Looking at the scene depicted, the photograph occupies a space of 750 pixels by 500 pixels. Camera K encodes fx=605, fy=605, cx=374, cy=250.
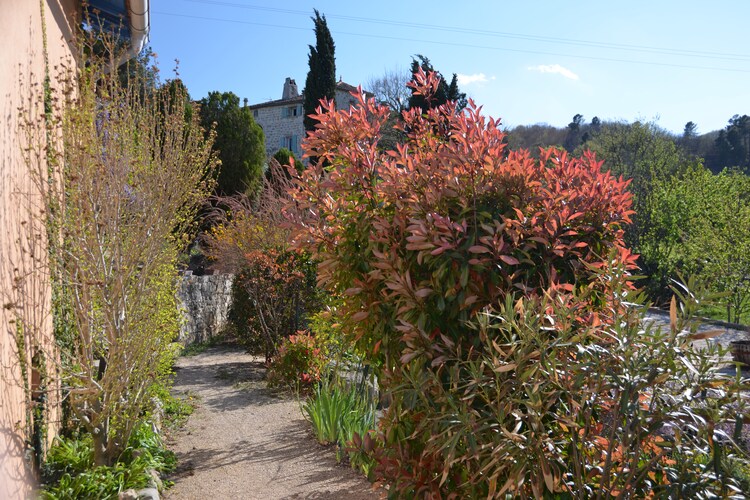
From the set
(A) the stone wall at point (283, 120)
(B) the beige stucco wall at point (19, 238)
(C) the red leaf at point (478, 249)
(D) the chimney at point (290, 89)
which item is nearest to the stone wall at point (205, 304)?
(B) the beige stucco wall at point (19, 238)

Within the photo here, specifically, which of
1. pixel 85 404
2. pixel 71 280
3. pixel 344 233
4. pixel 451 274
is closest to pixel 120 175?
pixel 71 280

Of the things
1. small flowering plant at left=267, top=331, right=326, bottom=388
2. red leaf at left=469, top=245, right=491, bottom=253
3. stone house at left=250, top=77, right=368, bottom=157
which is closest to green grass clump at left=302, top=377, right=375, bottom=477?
small flowering plant at left=267, top=331, right=326, bottom=388

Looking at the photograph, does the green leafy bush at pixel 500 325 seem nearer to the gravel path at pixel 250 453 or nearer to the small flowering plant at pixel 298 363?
the gravel path at pixel 250 453

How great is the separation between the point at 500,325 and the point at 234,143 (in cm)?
2028

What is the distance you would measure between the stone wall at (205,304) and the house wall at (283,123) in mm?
23760

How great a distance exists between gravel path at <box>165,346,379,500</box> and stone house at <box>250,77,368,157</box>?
2941 cm

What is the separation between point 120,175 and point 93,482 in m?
2.41

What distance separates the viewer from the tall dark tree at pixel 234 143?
21.4 metres

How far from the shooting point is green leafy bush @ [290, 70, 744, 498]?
6.98ft

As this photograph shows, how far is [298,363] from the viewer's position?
794 centimetres

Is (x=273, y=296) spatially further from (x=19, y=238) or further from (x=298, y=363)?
(x=19, y=238)

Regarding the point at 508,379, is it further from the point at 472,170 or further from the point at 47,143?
the point at 47,143

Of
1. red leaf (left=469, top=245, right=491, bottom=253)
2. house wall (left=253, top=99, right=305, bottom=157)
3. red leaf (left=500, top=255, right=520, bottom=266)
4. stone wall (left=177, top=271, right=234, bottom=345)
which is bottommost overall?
stone wall (left=177, top=271, right=234, bottom=345)

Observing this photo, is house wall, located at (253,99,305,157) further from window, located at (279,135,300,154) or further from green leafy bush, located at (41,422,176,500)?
green leafy bush, located at (41,422,176,500)
